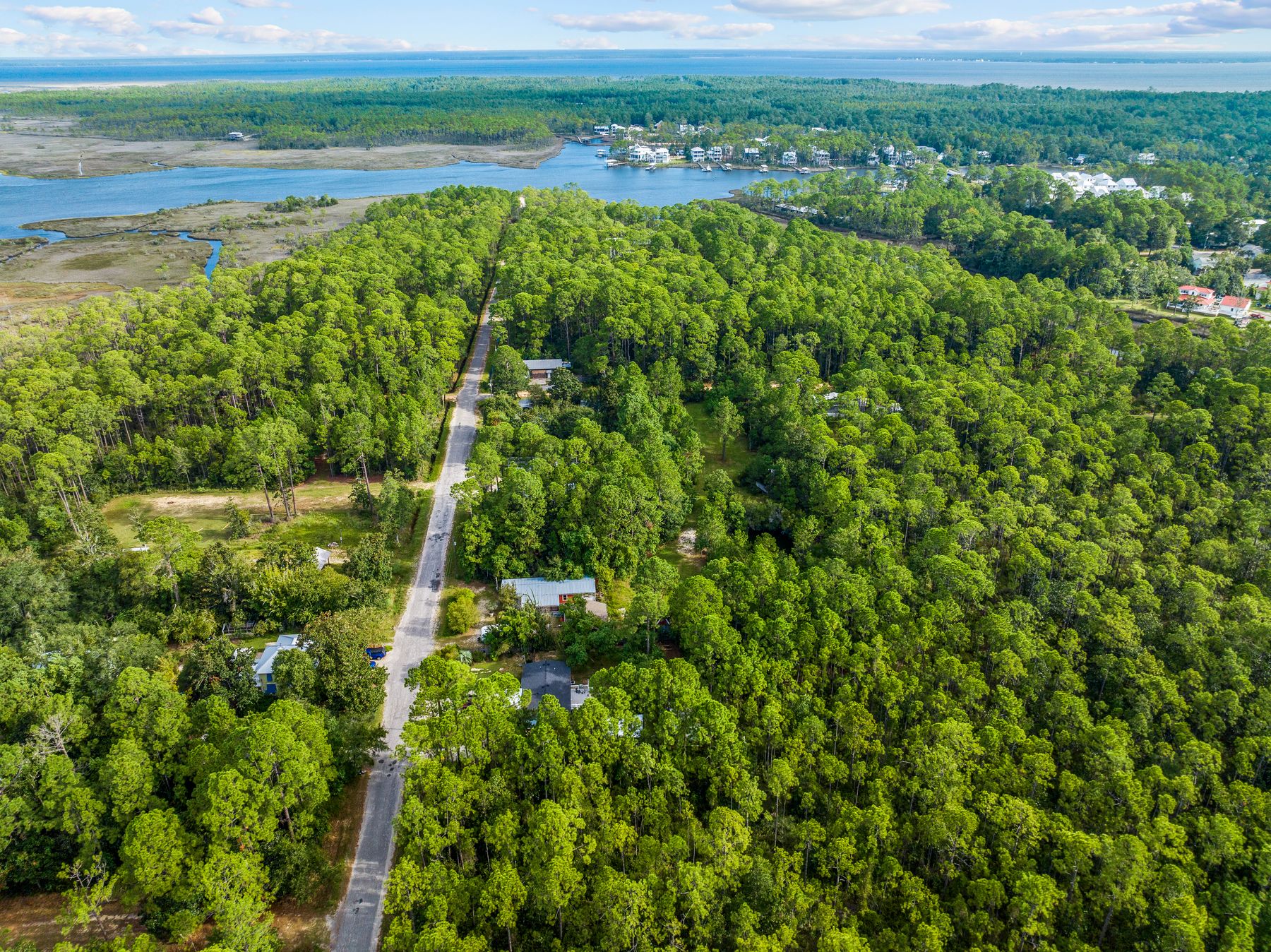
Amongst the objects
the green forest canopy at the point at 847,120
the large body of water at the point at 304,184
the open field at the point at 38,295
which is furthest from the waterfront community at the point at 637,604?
the green forest canopy at the point at 847,120

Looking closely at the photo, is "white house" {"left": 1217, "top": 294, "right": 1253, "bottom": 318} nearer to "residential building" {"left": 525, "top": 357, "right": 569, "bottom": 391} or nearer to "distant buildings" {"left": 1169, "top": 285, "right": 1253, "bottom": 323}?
"distant buildings" {"left": 1169, "top": 285, "right": 1253, "bottom": 323}

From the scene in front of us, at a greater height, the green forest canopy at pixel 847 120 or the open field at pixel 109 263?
the green forest canopy at pixel 847 120

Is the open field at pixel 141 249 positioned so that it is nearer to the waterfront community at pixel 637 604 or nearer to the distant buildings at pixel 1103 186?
the waterfront community at pixel 637 604

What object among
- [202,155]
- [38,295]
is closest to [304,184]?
[202,155]

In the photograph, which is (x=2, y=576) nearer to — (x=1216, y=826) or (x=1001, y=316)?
(x=1216, y=826)

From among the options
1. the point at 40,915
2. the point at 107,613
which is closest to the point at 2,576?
the point at 107,613
